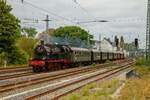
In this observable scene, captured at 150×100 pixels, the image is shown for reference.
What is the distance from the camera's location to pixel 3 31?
49.9m

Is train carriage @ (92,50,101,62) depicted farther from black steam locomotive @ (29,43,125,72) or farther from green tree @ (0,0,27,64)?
green tree @ (0,0,27,64)

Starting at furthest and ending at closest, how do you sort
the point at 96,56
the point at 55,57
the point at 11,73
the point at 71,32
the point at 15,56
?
the point at 71,32
the point at 96,56
the point at 15,56
the point at 55,57
the point at 11,73

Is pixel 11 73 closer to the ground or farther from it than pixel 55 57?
closer to the ground

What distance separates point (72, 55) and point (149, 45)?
9523 mm

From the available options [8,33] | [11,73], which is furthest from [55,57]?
[8,33]

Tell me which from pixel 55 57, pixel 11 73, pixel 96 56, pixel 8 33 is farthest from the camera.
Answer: pixel 96 56

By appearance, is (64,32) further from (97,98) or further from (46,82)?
(97,98)

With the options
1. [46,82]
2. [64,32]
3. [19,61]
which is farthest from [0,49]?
[64,32]

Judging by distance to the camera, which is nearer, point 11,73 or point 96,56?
point 11,73

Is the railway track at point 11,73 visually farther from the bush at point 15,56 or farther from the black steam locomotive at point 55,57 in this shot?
the bush at point 15,56

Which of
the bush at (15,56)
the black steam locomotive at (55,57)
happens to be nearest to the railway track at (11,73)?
the black steam locomotive at (55,57)

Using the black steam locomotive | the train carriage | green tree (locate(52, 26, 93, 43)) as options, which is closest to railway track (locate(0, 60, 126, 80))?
the black steam locomotive

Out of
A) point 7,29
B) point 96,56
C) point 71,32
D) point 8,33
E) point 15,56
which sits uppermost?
point 71,32

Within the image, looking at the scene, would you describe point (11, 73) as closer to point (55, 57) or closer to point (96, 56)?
point (55, 57)
